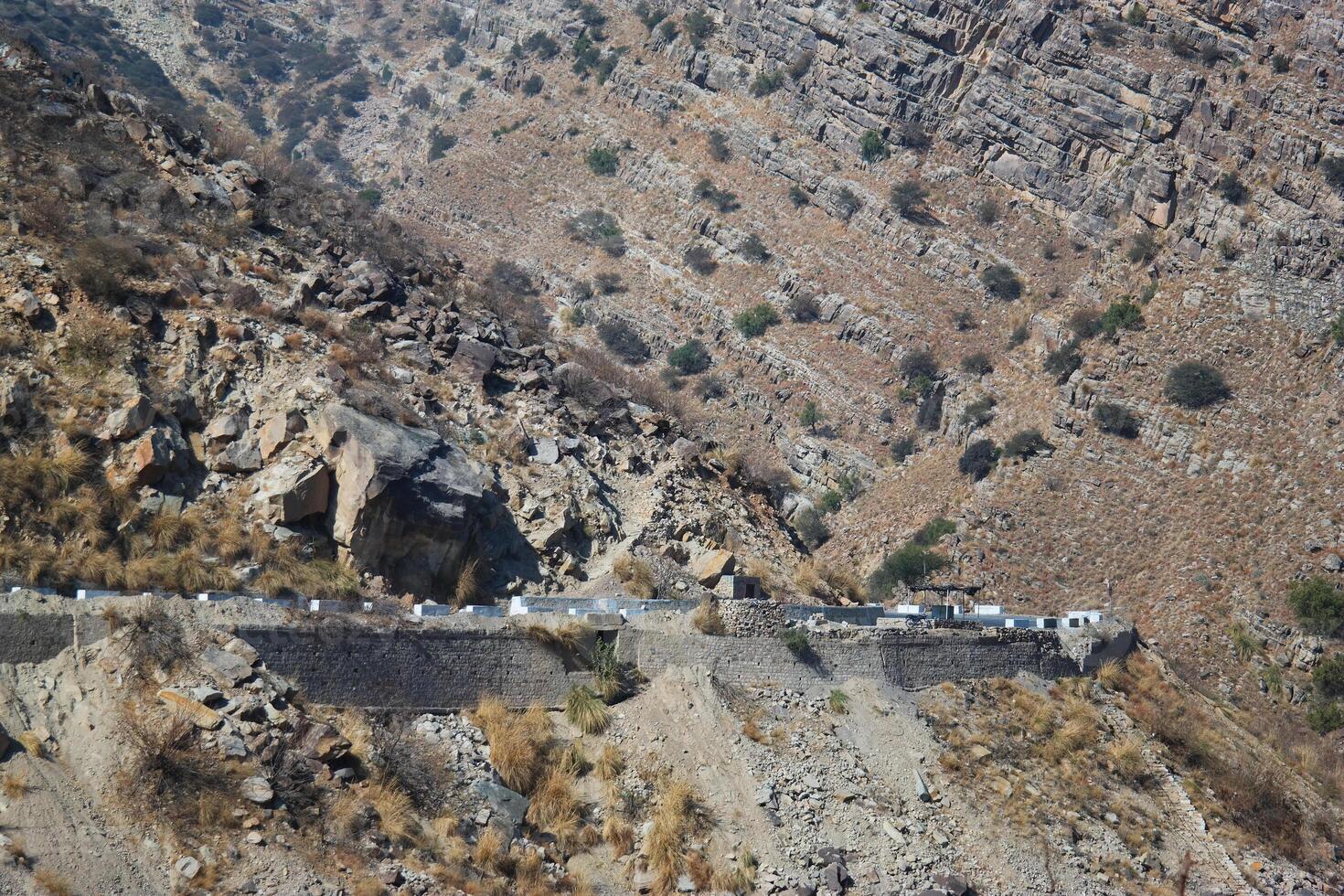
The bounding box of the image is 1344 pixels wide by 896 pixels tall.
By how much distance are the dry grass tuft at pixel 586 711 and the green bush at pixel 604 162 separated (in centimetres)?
5711

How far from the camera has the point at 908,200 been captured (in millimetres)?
68875

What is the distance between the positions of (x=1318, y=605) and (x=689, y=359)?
3087cm

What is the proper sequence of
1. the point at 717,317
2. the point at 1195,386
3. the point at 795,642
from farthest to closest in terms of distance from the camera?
the point at 717,317 < the point at 1195,386 < the point at 795,642

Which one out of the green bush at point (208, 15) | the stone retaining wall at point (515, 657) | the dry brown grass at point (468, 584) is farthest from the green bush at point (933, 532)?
the green bush at point (208, 15)

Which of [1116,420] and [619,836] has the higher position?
[619,836]

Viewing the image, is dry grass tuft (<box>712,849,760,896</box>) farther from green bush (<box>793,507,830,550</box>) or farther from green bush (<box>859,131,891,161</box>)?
green bush (<box>859,131,891,161</box>)

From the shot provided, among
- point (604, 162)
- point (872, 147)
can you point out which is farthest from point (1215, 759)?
point (604, 162)

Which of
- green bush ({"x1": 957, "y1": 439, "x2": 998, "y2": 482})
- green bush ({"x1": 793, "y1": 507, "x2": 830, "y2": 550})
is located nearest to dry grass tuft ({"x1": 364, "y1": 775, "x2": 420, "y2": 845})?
green bush ({"x1": 793, "y1": 507, "x2": 830, "y2": 550})

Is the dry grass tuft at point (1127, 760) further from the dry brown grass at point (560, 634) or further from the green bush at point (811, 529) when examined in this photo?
the green bush at point (811, 529)

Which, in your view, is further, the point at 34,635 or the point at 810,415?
the point at 810,415

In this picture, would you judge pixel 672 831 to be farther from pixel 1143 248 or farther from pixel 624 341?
pixel 624 341

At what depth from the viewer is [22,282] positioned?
25594mm

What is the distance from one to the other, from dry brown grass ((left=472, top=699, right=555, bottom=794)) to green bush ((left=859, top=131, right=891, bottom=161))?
53622mm

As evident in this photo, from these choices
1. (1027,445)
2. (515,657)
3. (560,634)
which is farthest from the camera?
(1027,445)
